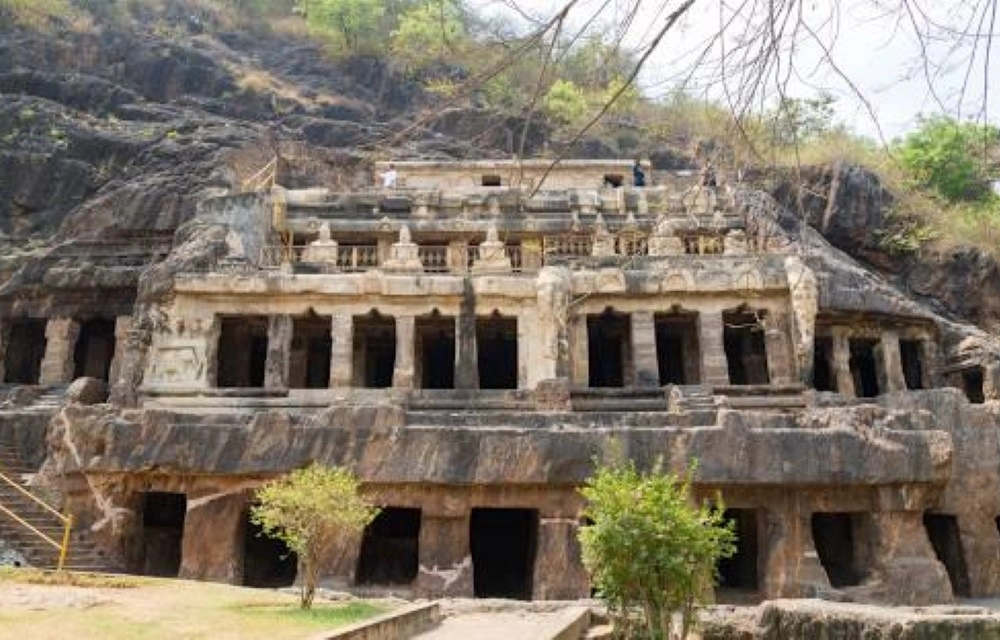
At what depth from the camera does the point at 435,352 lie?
25469mm

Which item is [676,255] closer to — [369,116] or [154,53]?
[369,116]

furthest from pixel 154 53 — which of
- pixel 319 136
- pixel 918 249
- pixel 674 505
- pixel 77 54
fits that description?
pixel 674 505

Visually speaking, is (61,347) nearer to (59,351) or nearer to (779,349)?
(59,351)

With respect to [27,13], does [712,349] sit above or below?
below

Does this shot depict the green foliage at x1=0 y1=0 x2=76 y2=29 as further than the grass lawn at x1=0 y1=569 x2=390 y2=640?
Yes

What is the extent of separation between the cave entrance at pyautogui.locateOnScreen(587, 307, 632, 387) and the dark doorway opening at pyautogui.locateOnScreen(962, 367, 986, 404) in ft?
29.0

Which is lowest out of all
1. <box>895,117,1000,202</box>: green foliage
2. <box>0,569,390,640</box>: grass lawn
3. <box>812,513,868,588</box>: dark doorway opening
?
<box>0,569,390,640</box>: grass lawn

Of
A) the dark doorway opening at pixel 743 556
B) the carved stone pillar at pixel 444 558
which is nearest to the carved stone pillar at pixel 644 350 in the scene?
the dark doorway opening at pixel 743 556

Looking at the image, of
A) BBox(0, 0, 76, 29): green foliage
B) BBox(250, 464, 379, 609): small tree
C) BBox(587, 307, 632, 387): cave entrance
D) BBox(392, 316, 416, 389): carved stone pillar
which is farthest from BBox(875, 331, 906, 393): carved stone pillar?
BBox(0, 0, 76, 29): green foliage

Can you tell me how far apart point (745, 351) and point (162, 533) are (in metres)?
14.6

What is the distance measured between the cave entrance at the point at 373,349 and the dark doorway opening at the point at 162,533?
5.40 meters

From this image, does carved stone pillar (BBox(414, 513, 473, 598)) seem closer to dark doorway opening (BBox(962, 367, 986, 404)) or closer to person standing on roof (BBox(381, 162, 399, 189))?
dark doorway opening (BBox(962, 367, 986, 404))

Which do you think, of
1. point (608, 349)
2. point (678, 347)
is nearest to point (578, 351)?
point (608, 349)

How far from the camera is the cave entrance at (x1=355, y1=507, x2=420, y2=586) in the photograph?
16.7 m
